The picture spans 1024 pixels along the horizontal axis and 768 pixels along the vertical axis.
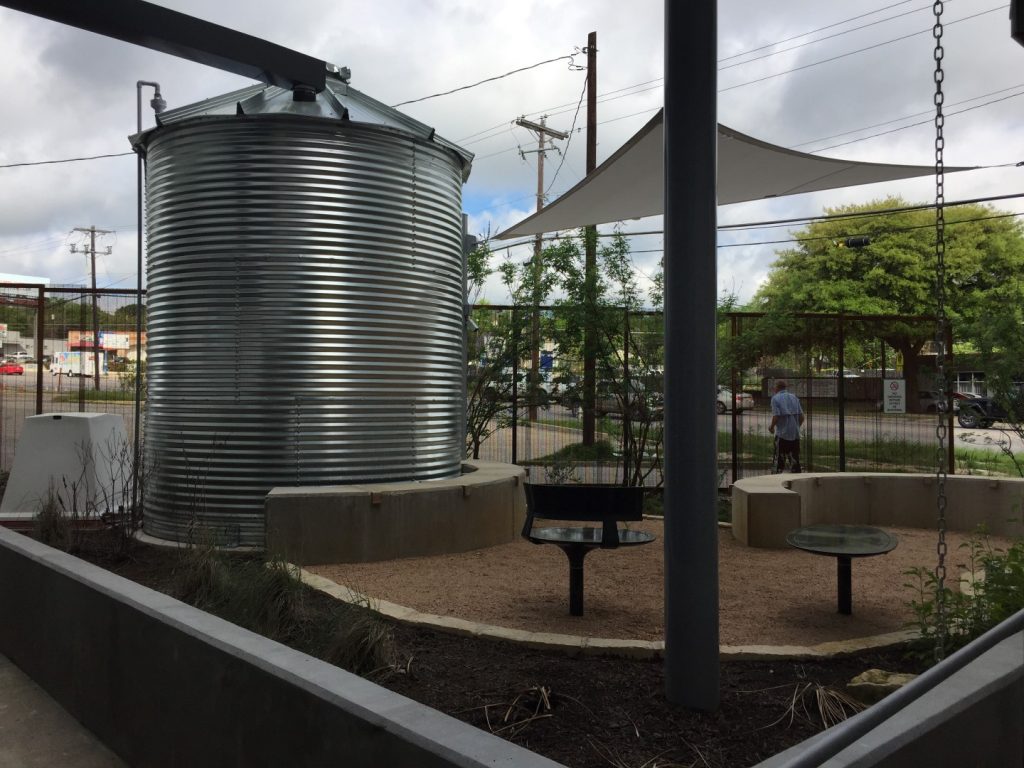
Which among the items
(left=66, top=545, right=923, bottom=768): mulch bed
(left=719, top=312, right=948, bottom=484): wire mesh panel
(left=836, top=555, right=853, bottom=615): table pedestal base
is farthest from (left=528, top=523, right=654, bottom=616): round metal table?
(left=719, top=312, right=948, bottom=484): wire mesh panel

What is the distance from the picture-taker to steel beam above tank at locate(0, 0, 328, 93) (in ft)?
20.8

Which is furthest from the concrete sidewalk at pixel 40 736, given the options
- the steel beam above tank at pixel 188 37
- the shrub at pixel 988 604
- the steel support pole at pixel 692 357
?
the steel beam above tank at pixel 188 37

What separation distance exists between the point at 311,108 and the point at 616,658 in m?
5.62

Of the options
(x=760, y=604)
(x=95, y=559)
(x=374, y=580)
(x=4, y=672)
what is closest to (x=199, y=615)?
(x=4, y=672)

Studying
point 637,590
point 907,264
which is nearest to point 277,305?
point 637,590

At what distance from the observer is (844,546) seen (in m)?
5.72

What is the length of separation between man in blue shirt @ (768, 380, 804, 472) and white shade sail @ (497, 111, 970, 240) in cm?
318

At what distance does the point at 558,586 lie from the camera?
6.50m

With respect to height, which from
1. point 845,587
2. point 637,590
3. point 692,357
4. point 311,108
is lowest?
point 637,590

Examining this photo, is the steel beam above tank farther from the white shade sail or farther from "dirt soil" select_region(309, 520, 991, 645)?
"dirt soil" select_region(309, 520, 991, 645)

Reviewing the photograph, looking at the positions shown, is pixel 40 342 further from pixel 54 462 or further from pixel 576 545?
pixel 576 545

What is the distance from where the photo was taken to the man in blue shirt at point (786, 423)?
41.5 feet

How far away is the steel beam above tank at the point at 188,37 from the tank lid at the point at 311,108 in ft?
0.64

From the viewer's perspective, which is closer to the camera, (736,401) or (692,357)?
(692,357)
